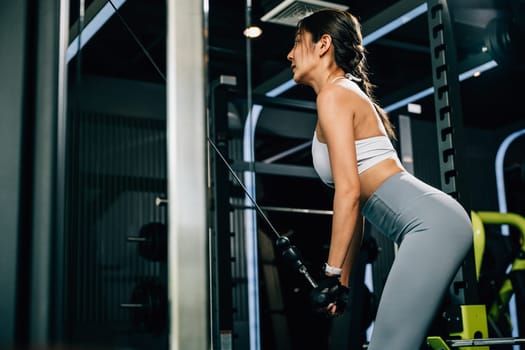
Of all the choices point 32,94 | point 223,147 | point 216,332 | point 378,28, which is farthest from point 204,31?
point 378,28

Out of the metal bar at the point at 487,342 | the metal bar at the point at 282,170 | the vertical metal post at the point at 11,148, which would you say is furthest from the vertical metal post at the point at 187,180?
the metal bar at the point at 282,170

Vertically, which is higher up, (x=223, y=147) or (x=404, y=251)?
(x=223, y=147)

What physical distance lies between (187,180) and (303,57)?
1.27 m

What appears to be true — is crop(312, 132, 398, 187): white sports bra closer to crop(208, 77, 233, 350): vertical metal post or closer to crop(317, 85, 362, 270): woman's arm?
crop(317, 85, 362, 270): woman's arm

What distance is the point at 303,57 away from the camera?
196 centimetres

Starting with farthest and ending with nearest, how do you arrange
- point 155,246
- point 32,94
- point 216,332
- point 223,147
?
point 155,246
point 223,147
point 216,332
point 32,94

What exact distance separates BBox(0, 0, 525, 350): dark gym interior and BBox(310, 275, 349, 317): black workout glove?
45cm

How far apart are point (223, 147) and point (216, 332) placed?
1.06m

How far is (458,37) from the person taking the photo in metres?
5.02

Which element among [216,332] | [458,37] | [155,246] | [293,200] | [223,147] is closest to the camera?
[216,332]

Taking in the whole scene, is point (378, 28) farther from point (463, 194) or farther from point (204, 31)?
point (204, 31)

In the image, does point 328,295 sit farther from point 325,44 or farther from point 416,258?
point 325,44

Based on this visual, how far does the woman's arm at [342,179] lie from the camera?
164 centimetres

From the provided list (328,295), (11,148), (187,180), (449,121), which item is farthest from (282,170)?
(187,180)
